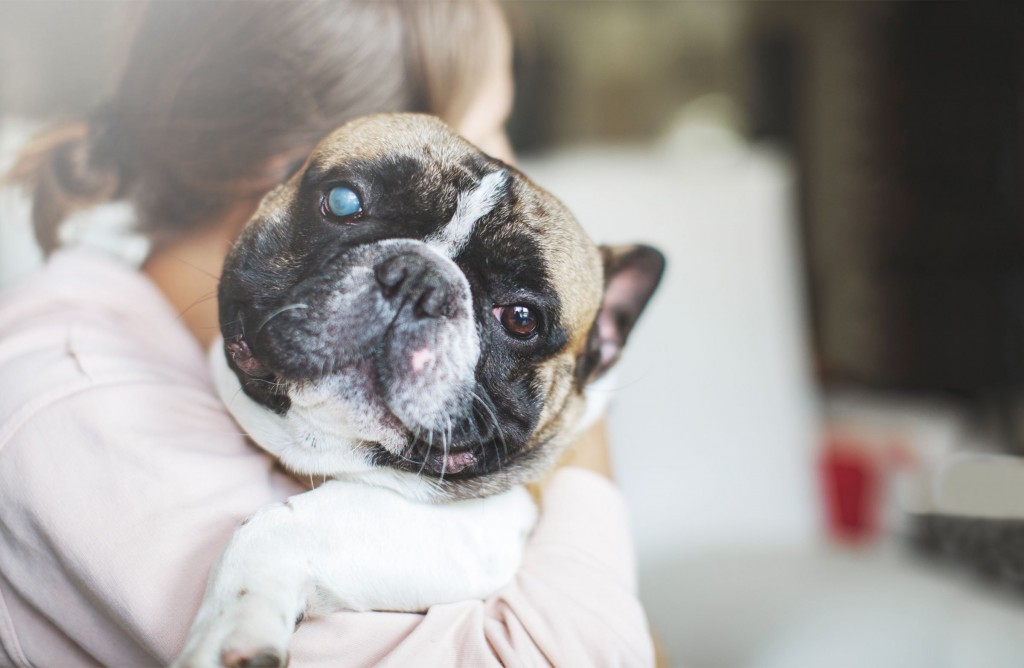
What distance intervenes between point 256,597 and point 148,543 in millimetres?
137

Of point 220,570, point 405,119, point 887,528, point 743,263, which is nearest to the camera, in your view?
point 220,570

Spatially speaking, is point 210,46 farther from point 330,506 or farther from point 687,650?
point 687,650

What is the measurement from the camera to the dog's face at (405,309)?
656mm

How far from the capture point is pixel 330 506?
2.26 feet

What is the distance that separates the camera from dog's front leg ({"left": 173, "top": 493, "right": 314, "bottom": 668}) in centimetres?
56

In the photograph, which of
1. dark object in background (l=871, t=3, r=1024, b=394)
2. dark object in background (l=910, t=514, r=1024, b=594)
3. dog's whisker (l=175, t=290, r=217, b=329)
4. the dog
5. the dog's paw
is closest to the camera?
the dog's paw

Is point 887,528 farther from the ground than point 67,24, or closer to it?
closer to it

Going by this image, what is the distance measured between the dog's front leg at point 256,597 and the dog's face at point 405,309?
9 cm

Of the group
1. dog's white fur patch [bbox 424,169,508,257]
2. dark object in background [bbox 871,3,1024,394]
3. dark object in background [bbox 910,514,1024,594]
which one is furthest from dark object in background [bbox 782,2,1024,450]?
dog's white fur patch [bbox 424,169,508,257]

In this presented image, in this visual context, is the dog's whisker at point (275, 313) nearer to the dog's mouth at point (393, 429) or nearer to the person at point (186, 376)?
the dog's mouth at point (393, 429)

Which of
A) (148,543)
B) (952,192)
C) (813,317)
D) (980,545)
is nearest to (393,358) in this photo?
(148,543)

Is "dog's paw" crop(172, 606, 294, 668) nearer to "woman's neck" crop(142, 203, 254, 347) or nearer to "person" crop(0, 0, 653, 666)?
"person" crop(0, 0, 653, 666)

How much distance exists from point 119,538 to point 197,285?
0.31m

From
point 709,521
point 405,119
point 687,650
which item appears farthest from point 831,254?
point 405,119
